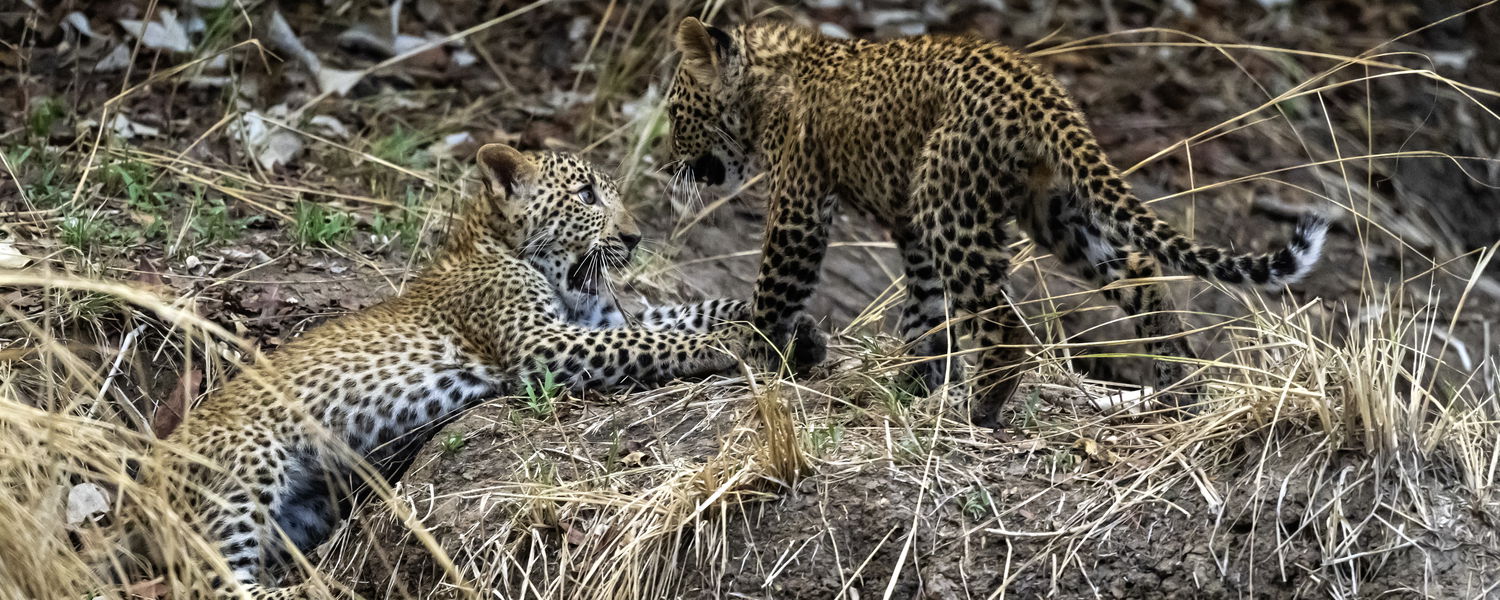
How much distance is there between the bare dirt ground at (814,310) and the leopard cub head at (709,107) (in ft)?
2.67

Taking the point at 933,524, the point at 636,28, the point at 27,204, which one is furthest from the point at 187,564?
the point at 636,28

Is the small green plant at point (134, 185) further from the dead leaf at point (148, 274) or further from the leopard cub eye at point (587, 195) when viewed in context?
the leopard cub eye at point (587, 195)

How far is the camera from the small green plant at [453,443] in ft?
19.2

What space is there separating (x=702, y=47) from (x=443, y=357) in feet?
5.61

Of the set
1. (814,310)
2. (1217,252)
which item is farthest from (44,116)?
(1217,252)

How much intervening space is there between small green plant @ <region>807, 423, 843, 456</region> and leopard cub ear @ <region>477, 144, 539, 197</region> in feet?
6.97

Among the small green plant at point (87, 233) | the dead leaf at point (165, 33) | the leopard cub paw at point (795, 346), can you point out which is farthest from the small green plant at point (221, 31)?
the leopard cub paw at point (795, 346)

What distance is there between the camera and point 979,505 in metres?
4.91

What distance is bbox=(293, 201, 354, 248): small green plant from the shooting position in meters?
7.47

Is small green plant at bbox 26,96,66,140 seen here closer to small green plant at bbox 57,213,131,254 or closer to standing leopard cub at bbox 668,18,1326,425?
small green plant at bbox 57,213,131,254

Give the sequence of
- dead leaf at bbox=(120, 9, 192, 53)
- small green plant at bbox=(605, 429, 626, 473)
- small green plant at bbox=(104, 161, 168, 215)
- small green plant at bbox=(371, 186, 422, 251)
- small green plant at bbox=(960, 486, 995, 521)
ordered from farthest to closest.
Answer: dead leaf at bbox=(120, 9, 192, 53), small green plant at bbox=(371, 186, 422, 251), small green plant at bbox=(104, 161, 168, 215), small green plant at bbox=(605, 429, 626, 473), small green plant at bbox=(960, 486, 995, 521)

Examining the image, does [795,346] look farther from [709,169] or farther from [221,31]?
[221,31]

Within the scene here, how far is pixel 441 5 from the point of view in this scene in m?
10.6

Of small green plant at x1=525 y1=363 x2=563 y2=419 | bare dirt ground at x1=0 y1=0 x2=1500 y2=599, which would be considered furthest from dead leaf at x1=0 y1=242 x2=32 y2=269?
small green plant at x1=525 y1=363 x2=563 y2=419
